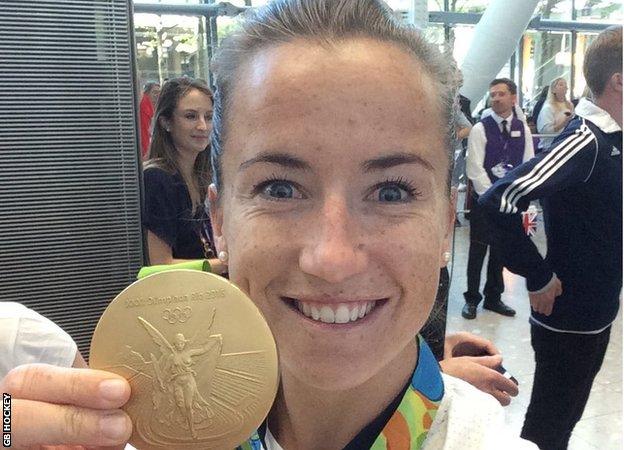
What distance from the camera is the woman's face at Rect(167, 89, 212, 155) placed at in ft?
8.59

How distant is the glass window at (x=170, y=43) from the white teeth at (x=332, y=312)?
7.11m

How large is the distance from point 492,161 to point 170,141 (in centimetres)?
268

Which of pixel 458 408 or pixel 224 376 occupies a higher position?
pixel 224 376

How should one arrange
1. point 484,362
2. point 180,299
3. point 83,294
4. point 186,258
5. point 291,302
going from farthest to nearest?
point 83,294
point 186,258
point 484,362
point 291,302
point 180,299

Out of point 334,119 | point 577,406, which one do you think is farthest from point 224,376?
point 577,406

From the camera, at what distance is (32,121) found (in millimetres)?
2531

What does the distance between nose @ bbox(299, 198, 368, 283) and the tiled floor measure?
7.71ft

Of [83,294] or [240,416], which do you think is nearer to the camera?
[240,416]

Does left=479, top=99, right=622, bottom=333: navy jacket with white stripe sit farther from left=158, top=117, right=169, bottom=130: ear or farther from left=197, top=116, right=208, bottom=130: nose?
left=158, top=117, right=169, bottom=130: ear

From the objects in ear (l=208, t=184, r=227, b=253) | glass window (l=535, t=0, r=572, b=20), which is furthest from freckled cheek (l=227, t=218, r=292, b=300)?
glass window (l=535, t=0, r=572, b=20)

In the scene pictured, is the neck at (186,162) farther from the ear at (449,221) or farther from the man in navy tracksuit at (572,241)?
the ear at (449,221)

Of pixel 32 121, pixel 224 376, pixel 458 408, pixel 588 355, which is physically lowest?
pixel 588 355

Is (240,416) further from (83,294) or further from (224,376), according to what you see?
(83,294)

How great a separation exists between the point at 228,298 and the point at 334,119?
0.87ft
